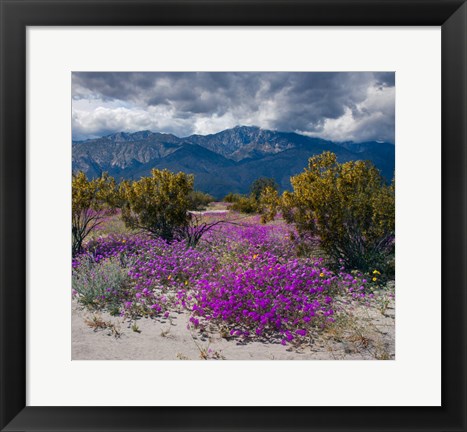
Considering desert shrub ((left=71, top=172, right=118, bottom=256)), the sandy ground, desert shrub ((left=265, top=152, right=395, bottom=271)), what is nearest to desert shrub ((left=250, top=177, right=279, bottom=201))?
desert shrub ((left=265, top=152, right=395, bottom=271))

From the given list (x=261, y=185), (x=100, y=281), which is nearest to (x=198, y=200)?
(x=261, y=185)

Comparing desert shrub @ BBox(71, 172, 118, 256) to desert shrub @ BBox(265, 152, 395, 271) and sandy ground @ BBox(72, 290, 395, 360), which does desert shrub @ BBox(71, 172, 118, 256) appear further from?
desert shrub @ BBox(265, 152, 395, 271)

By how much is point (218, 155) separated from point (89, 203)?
1993 millimetres

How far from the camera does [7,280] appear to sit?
220 cm

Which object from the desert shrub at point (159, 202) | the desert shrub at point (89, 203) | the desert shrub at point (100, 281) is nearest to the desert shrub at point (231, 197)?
the desert shrub at point (159, 202)

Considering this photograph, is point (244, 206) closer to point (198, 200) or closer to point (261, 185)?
point (261, 185)

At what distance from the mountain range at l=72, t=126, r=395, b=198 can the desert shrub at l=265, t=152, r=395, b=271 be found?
15cm

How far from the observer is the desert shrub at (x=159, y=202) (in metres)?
5.00

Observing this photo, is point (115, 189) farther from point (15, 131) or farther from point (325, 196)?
point (325, 196)

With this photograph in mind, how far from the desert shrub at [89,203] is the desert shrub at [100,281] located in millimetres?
433

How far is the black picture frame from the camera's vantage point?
84.7 inches
